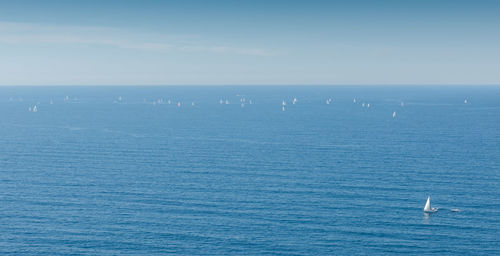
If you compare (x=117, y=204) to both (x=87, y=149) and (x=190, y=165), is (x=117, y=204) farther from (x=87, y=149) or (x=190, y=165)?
(x=87, y=149)

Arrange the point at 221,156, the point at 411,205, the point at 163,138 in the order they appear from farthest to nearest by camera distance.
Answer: the point at 163,138 → the point at 221,156 → the point at 411,205

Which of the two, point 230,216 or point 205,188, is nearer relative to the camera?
point 230,216

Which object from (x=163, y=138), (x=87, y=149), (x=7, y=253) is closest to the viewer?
(x=7, y=253)

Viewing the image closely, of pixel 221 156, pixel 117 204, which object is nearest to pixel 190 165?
pixel 221 156

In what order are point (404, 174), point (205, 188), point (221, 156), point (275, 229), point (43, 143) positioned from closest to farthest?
1. point (275, 229)
2. point (205, 188)
3. point (404, 174)
4. point (221, 156)
5. point (43, 143)

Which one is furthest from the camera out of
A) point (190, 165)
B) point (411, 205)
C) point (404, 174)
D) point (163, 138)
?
point (163, 138)

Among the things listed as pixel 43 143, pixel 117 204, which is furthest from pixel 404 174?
pixel 43 143

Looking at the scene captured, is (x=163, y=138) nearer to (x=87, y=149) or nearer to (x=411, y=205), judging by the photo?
(x=87, y=149)

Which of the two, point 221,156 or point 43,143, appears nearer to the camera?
point 221,156
